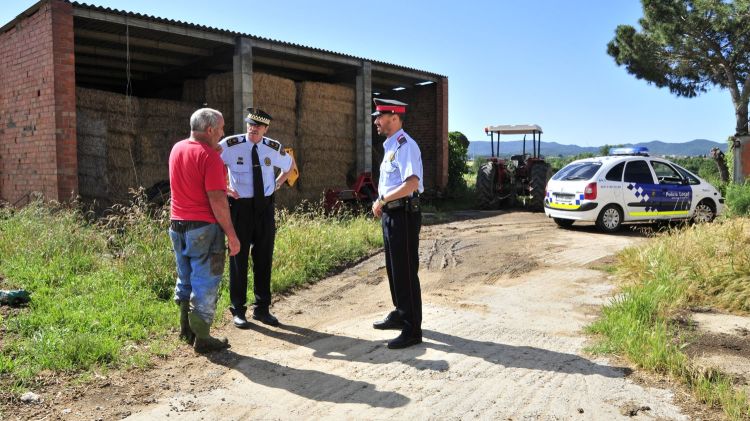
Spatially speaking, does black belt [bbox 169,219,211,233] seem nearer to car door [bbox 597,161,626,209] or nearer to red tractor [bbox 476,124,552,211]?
car door [bbox 597,161,626,209]

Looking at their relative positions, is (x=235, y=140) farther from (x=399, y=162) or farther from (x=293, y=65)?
(x=293, y=65)

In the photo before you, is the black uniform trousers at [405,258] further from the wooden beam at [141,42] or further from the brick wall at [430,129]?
the brick wall at [430,129]

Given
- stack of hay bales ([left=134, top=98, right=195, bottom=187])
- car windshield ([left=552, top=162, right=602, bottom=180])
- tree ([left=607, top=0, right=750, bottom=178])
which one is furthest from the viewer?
tree ([left=607, top=0, right=750, bottom=178])

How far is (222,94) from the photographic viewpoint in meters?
12.7

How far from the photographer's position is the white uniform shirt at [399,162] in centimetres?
425

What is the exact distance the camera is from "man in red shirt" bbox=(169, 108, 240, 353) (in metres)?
4.04

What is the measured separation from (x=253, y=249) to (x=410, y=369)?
1966mm

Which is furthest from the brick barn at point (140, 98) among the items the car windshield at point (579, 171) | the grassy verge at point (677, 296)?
the grassy verge at point (677, 296)

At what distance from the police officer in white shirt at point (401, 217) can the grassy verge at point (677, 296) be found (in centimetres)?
140

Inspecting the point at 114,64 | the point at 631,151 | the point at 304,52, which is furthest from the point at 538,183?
the point at 114,64

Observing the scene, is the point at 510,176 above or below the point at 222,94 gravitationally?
below

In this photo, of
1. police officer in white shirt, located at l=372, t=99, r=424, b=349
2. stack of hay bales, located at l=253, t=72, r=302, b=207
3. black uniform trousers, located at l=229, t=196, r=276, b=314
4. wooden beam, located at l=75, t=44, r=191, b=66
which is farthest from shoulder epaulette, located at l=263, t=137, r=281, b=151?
wooden beam, located at l=75, t=44, r=191, b=66

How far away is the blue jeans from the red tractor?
478 inches

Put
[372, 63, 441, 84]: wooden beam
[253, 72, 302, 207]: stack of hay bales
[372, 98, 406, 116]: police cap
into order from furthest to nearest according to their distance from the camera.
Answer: [372, 63, 441, 84]: wooden beam → [253, 72, 302, 207]: stack of hay bales → [372, 98, 406, 116]: police cap
